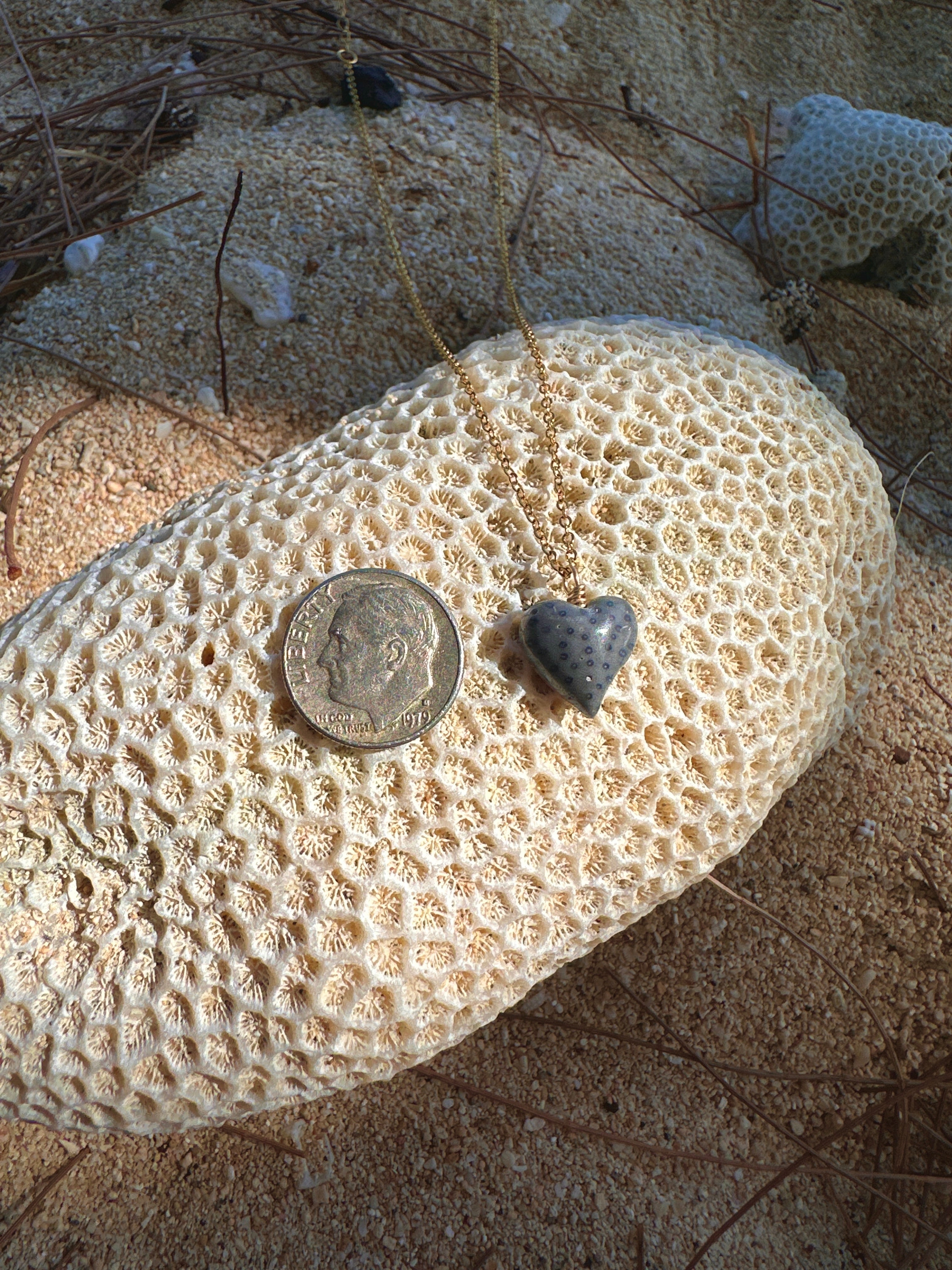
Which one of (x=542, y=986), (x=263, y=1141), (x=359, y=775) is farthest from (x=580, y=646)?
(x=263, y=1141)

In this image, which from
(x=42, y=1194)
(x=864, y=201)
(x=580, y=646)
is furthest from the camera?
(x=864, y=201)

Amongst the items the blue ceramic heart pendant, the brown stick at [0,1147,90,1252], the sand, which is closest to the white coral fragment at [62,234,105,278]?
the sand

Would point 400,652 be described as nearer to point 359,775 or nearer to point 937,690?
point 359,775

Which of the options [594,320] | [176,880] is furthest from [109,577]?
[594,320]

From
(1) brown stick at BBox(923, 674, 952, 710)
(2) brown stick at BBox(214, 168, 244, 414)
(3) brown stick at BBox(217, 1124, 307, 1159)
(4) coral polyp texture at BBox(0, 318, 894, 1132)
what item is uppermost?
(2) brown stick at BBox(214, 168, 244, 414)

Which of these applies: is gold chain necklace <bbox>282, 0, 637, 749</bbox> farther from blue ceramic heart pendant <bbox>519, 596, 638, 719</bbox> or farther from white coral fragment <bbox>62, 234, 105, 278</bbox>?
white coral fragment <bbox>62, 234, 105, 278</bbox>
